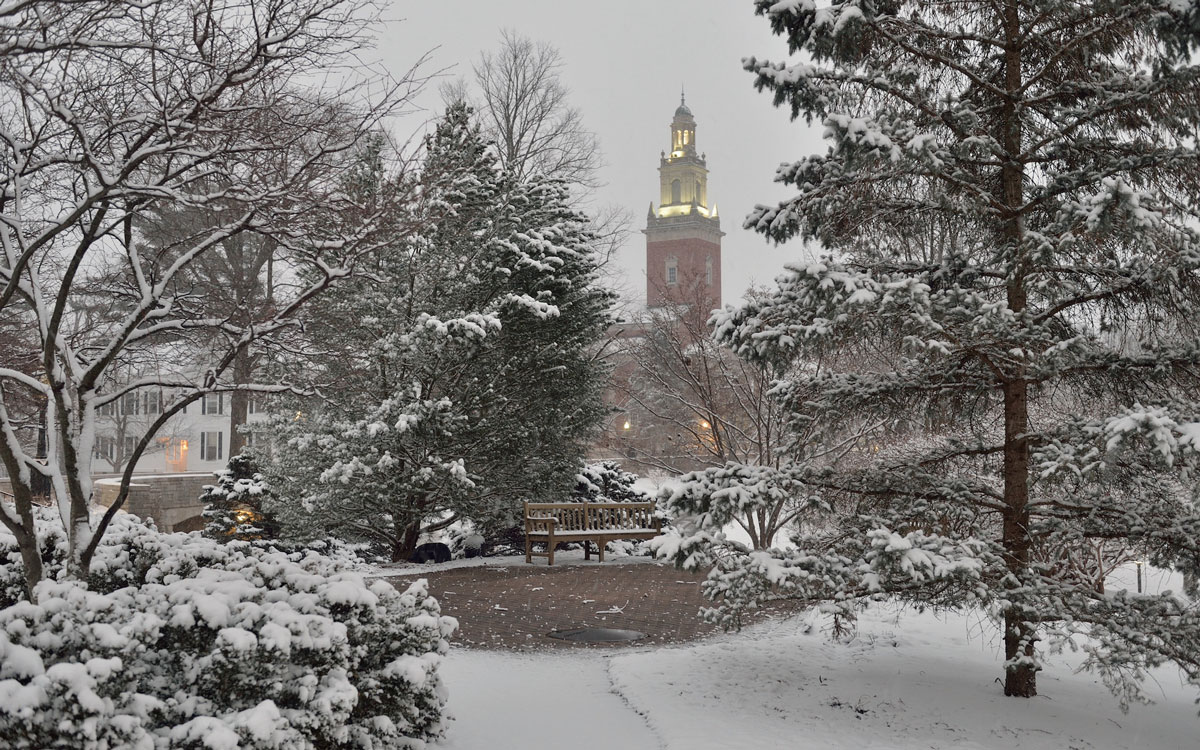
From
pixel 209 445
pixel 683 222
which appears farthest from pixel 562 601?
pixel 683 222

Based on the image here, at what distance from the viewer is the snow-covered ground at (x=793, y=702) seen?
546cm

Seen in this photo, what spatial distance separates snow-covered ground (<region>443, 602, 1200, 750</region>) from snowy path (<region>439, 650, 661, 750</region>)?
12 mm

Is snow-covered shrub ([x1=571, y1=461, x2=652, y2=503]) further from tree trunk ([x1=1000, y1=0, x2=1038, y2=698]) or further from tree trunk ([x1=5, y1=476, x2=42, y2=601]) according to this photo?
tree trunk ([x1=5, y1=476, x2=42, y2=601])

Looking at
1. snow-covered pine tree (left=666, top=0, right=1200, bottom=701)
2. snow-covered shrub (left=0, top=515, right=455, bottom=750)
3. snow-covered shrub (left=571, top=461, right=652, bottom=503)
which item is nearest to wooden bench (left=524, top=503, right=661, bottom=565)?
snow-covered shrub (left=571, top=461, right=652, bottom=503)

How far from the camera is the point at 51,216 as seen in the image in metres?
6.99

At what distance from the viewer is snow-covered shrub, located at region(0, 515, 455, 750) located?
358 centimetres

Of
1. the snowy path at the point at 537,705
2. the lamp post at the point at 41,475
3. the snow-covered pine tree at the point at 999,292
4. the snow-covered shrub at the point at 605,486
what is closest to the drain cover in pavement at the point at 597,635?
the snowy path at the point at 537,705

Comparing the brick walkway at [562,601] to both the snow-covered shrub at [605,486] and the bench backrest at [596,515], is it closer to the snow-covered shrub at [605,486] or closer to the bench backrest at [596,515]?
A: the bench backrest at [596,515]

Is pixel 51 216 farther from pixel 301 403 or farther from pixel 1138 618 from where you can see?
pixel 1138 618

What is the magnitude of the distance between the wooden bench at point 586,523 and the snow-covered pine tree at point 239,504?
14.2ft

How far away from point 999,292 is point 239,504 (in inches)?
496

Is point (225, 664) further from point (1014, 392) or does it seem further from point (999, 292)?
point (999, 292)

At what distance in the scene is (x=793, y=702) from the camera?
615cm

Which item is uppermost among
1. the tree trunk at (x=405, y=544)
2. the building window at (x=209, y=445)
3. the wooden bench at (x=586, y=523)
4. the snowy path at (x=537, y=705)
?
the building window at (x=209, y=445)
